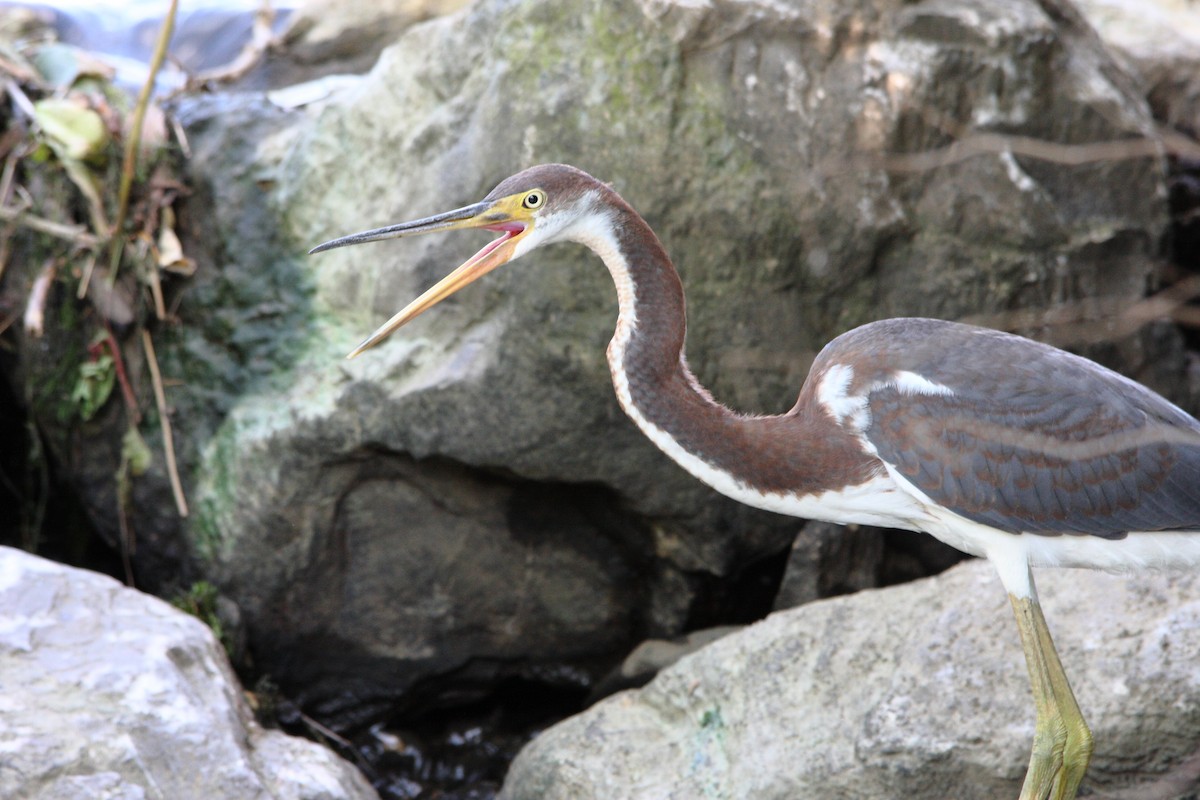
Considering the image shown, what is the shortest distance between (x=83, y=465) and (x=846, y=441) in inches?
129

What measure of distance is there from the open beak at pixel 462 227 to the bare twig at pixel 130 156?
77.1 inches

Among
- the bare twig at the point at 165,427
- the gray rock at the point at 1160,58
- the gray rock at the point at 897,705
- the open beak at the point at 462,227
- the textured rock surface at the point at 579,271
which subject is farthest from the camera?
the gray rock at the point at 1160,58

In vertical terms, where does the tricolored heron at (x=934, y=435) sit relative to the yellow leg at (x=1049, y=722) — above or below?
above

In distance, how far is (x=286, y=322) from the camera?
15.2ft

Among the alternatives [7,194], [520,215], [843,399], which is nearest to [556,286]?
[520,215]

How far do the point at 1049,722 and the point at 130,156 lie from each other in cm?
368

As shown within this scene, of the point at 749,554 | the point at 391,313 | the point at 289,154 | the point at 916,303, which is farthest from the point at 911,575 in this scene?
the point at 289,154

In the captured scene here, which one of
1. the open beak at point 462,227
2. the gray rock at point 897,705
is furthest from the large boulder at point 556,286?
the open beak at point 462,227

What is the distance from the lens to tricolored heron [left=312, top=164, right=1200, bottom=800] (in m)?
3.07

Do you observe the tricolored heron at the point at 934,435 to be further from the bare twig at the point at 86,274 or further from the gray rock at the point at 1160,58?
the gray rock at the point at 1160,58

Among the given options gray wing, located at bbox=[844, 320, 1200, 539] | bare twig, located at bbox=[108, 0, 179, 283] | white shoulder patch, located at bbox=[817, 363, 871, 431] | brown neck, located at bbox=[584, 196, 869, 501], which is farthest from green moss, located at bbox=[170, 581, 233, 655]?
gray wing, located at bbox=[844, 320, 1200, 539]

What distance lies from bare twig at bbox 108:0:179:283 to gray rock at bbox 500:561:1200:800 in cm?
245

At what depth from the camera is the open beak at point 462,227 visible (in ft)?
10.2

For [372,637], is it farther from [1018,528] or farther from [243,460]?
[1018,528]
